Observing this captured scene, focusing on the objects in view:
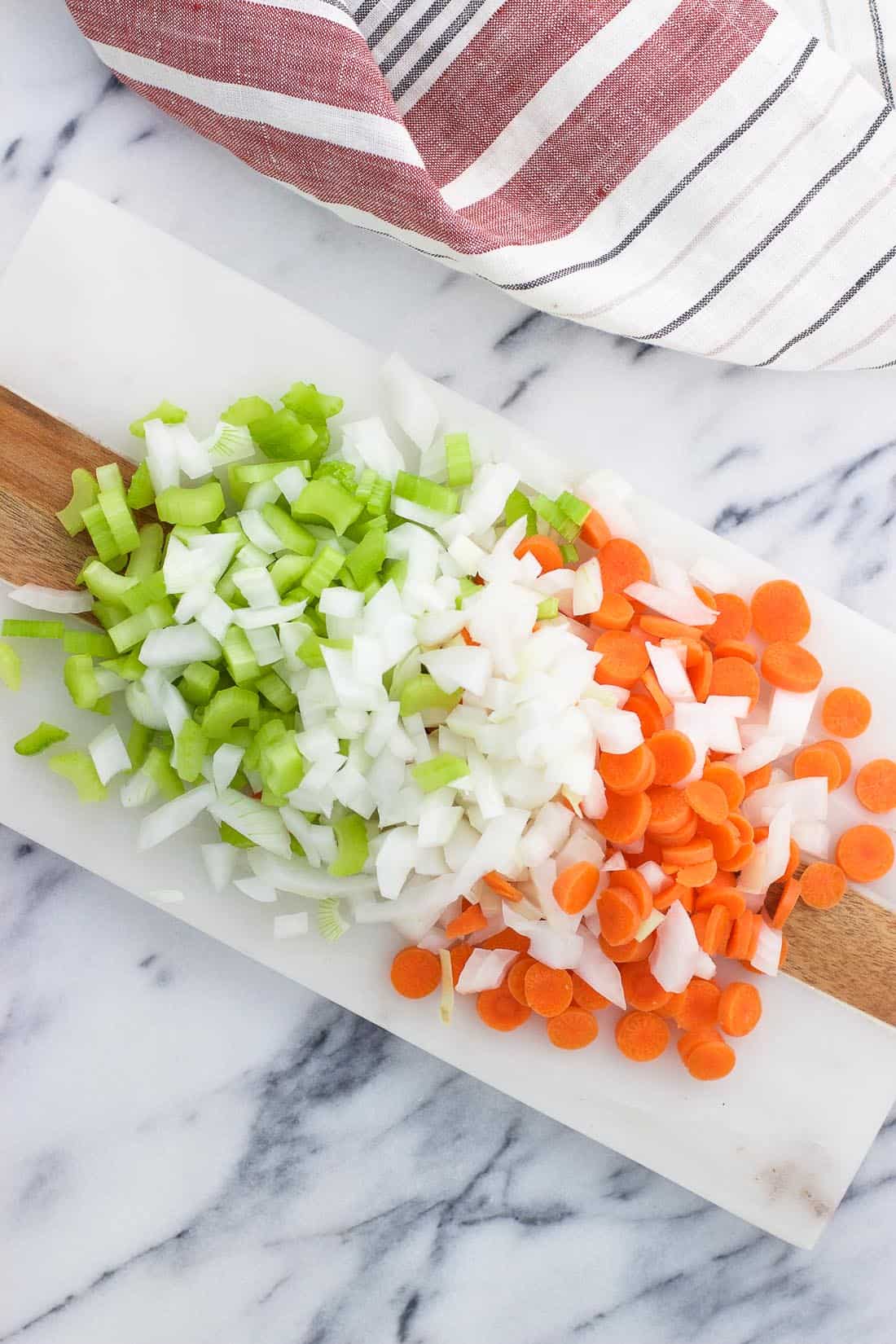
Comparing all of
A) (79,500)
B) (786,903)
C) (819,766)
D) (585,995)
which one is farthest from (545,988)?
(79,500)

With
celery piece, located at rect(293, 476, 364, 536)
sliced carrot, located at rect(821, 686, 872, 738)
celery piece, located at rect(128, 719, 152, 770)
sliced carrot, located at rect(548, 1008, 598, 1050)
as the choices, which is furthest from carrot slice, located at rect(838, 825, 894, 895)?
celery piece, located at rect(128, 719, 152, 770)

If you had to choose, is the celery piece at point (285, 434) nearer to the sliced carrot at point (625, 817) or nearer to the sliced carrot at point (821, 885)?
the sliced carrot at point (625, 817)

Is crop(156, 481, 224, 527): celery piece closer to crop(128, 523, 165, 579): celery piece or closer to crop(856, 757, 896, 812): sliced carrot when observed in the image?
crop(128, 523, 165, 579): celery piece

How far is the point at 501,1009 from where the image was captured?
1.15 m

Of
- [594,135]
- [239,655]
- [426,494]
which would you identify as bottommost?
[239,655]

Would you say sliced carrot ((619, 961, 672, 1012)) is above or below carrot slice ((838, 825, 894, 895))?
below

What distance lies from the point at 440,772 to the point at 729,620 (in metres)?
0.39

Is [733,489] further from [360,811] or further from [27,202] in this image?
[27,202]

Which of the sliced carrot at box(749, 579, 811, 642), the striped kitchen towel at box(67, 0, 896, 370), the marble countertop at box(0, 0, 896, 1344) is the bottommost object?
the marble countertop at box(0, 0, 896, 1344)

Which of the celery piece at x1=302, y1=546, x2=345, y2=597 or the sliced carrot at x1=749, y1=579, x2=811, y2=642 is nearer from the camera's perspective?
the celery piece at x1=302, y1=546, x2=345, y2=597

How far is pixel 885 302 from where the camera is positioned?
1.16 metres

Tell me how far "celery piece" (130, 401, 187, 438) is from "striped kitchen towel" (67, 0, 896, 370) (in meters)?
0.30

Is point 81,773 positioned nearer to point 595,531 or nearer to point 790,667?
point 595,531

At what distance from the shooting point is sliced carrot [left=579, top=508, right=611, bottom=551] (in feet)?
3.72
